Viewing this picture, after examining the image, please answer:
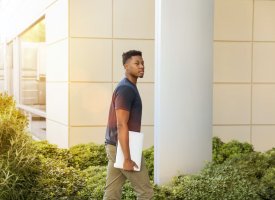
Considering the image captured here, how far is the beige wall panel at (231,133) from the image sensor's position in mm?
12664

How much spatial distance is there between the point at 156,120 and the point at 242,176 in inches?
65.2

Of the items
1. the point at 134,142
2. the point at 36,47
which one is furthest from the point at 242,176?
the point at 36,47

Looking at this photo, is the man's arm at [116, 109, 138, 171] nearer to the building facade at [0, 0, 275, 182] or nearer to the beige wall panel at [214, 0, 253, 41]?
the building facade at [0, 0, 275, 182]

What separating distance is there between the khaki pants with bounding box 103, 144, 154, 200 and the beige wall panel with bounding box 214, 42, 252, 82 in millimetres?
6629

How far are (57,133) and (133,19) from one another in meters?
3.21

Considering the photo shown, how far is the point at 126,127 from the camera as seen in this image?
20.0ft

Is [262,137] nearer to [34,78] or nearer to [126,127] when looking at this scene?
[126,127]

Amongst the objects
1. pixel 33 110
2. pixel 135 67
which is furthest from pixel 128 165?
pixel 33 110

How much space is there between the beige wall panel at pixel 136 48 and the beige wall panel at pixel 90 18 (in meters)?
0.42

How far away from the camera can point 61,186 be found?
8.48 meters

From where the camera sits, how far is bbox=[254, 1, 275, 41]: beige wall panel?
41.9ft

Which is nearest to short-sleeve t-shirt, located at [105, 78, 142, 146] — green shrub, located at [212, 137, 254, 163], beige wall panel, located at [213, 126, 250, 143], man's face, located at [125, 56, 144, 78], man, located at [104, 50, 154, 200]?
man, located at [104, 50, 154, 200]

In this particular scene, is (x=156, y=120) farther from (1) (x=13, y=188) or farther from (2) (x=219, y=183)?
(1) (x=13, y=188)

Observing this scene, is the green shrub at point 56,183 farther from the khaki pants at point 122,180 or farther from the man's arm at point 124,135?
the man's arm at point 124,135
